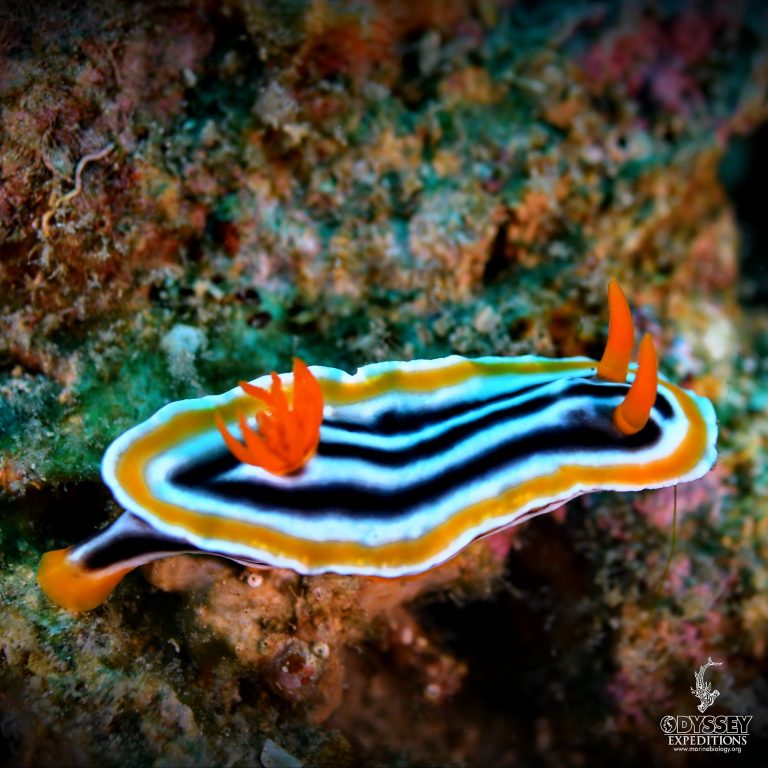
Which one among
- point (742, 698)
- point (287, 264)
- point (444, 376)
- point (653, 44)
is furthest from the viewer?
point (653, 44)

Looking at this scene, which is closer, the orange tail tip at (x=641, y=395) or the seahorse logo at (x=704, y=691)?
the orange tail tip at (x=641, y=395)

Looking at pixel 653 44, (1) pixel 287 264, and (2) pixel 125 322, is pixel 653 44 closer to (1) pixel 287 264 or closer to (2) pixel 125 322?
(1) pixel 287 264

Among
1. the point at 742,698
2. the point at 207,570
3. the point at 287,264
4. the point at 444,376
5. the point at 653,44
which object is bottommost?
the point at 742,698

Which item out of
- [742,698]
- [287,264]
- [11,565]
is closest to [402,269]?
[287,264]

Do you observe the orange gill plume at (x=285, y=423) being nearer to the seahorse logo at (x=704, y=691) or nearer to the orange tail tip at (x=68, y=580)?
the orange tail tip at (x=68, y=580)

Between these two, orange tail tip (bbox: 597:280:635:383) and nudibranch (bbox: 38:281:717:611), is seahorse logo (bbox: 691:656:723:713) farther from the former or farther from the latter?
orange tail tip (bbox: 597:280:635:383)

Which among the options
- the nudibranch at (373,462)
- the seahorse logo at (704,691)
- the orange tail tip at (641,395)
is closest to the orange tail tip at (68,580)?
the nudibranch at (373,462)
